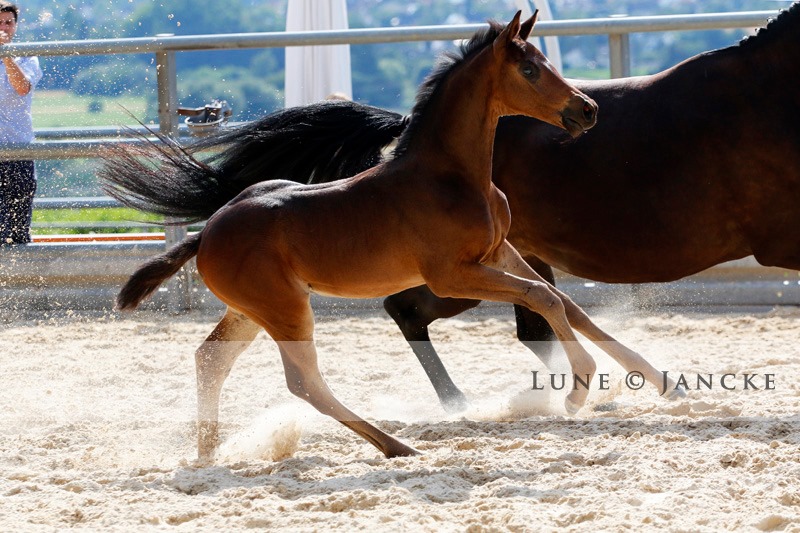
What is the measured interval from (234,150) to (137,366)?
1.43 metres

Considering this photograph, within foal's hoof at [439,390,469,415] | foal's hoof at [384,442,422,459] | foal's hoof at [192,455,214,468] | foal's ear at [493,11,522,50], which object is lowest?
foal's hoof at [439,390,469,415]

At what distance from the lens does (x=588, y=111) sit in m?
3.28

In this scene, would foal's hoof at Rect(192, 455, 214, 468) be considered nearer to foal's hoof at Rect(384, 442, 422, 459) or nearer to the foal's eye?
foal's hoof at Rect(384, 442, 422, 459)

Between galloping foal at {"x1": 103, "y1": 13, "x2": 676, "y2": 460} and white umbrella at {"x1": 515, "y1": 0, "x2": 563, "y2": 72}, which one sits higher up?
white umbrella at {"x1": 515, "y1": 0, "x2": 563, "y2": 72}

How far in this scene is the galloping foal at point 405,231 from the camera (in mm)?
3361

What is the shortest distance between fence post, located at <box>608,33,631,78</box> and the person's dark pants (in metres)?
3.77

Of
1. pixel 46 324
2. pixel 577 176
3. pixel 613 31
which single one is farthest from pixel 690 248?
pixel 46 324

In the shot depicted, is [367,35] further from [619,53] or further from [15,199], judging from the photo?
[15,199]

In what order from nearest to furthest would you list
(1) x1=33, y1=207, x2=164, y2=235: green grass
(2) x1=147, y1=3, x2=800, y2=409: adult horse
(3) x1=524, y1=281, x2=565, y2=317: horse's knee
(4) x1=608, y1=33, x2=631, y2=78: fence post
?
(3) x1=524, y1=281, x2=565, y2=317: horse's knee → (2) x1=147, y1=3, x2=800, y2=409: adult horse → (4) x1=608, y1=33, x2=631, y2=78: fence post → (1) x1=33, y1=207, x2=164, y2=235: green grass

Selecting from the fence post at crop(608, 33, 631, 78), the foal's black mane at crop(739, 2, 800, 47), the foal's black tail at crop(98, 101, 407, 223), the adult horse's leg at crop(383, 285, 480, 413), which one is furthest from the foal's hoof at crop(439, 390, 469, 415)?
the fence post at crop(608, 33, 631, 78)

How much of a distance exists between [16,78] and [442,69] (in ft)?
13.6

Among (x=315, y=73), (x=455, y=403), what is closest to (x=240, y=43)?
(x=315, y=73)

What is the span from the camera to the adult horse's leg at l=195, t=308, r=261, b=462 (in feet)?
11.9

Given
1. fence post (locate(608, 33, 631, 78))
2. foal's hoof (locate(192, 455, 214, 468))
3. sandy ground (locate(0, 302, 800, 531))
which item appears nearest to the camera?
sandy ground (locate(0, 302, 800, 531))
